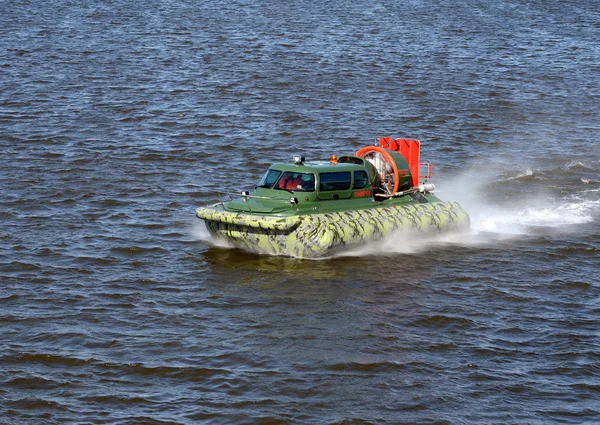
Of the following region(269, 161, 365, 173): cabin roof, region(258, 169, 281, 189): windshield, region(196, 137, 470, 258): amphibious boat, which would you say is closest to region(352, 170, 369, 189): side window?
region(196, 137, 470, 258): amphibious boat

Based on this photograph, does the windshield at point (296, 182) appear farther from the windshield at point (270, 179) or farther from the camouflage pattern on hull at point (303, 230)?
the camouflage pattern on hull at point (303, 230)

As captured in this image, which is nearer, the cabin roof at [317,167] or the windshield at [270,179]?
the cabin roof at [317,167]

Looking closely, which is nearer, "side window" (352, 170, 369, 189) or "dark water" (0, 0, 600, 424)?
"dark water" (0, 0, 600, 424)

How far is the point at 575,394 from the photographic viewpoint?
614 inches

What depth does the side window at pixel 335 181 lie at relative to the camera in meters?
22.2

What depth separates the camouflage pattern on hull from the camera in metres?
21.1

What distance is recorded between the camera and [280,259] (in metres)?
21.6

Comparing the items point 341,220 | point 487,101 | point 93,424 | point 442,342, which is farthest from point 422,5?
point 93,424

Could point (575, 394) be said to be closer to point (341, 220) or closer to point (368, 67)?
point (341, 220)

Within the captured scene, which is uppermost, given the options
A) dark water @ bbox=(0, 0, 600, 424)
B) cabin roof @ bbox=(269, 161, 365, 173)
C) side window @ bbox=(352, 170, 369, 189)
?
cabin roof @ bbox=(269, 161, 365, 173)

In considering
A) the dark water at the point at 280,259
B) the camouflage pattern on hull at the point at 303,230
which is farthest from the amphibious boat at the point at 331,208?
the dark water at the point at 280,259

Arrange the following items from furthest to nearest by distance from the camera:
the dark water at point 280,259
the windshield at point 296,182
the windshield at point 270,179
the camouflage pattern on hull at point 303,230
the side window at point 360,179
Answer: the side window at point 360,179, the windshield at point 270,179, the windshield at point 296,182, the camouflage pattern on hull at point 303,230, the dark water at point 280,259

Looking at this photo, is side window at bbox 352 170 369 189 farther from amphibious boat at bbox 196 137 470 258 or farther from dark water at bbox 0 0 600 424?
dark water at bbox 0 0 600 424

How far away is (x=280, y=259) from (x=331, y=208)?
1.66 metres
